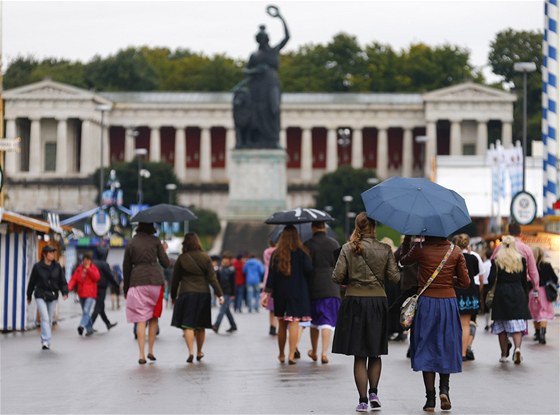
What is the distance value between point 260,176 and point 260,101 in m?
3.18

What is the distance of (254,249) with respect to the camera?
62969 mm

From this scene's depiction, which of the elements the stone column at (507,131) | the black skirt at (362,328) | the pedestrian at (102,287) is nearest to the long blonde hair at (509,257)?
the black skirt at (362,328)

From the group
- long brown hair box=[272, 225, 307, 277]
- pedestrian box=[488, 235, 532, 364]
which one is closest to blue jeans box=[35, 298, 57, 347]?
long brown hair box=[272, 225, 307, 277]

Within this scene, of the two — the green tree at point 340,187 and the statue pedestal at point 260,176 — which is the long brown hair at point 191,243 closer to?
the statue pedestal at point 260,176

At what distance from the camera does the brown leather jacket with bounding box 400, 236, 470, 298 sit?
14883 mm

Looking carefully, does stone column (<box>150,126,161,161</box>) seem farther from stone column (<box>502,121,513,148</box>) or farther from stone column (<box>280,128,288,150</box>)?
stone column (<box>502,121,513,148</box>)

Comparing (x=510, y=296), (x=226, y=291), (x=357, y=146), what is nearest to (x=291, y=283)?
(x=510, y=296)

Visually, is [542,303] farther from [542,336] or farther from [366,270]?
[366,270]

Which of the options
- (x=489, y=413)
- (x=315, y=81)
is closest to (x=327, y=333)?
(x=489, y=413)

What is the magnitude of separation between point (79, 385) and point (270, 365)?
3.49m

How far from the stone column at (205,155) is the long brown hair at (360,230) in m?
123

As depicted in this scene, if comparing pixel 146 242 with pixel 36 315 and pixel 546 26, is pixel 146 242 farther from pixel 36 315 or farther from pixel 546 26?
pixel 546 26

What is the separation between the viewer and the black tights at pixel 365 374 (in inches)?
582

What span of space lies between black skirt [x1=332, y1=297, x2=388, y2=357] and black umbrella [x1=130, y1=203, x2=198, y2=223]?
6.16 metres
